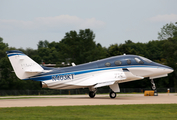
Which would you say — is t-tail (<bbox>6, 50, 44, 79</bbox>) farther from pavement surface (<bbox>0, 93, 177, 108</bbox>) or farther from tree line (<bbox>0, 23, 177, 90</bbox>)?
tree line (<bbox>0, 23, 177, 90</bbox>)

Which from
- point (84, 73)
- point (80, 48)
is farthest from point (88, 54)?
point (84, 73)

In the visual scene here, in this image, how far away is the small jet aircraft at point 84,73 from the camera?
26500mm

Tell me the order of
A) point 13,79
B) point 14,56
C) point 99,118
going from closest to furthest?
A: point 99,118, point 14,56, point 13,79

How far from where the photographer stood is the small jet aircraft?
26500 mm

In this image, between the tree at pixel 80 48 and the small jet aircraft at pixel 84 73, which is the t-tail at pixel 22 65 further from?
the tree at pixel 80 48

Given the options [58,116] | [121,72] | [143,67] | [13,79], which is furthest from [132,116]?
[13,79]

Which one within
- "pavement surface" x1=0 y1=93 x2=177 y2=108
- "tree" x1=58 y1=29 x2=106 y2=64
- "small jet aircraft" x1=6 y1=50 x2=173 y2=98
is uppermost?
"tree" x1=58 y1=29 x2=106 y2=64

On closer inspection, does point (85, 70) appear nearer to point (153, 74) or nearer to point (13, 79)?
point (153, 74)

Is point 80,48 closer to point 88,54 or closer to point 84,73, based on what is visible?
point 88,54

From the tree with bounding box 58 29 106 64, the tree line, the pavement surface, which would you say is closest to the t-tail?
the pavement surface

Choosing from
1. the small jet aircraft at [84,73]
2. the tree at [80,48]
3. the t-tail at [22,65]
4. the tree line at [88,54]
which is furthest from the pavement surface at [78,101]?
the tree at [80,48]

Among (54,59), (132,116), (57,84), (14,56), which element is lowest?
(132,116)

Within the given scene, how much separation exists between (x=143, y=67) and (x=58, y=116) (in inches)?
654

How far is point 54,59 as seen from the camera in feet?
471
